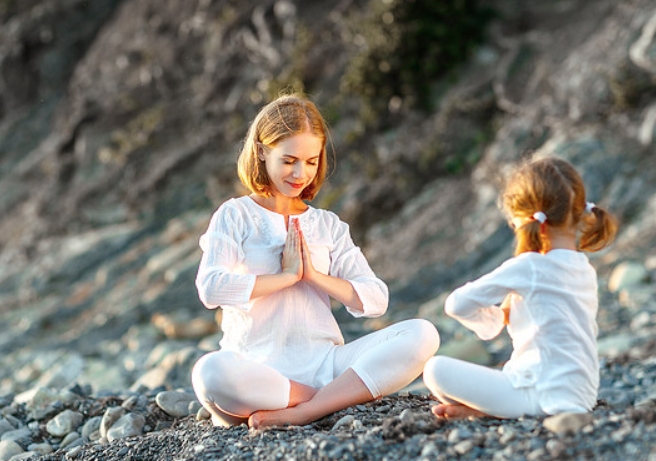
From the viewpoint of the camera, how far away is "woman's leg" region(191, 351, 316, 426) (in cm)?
397

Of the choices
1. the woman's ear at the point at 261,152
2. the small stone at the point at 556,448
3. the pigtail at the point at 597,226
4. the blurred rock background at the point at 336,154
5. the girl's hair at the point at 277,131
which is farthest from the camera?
the blurred rock background at the point at 336,154

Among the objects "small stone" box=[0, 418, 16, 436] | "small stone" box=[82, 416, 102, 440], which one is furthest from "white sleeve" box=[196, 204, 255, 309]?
"small stone" box=[0, 418, 16, 436]

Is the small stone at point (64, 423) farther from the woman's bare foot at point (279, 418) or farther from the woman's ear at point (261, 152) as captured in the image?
the woman's ear at point (261, 152)

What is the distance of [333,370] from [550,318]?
126 centimetres

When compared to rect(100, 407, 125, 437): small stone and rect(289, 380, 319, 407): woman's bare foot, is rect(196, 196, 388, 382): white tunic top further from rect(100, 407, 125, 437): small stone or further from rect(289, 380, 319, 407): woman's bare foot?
rect(100, 407, 125, 437): small stone

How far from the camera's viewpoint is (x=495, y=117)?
11.2m

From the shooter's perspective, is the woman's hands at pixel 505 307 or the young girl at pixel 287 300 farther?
the young girl at pixel 287 300

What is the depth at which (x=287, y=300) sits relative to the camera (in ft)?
14.0

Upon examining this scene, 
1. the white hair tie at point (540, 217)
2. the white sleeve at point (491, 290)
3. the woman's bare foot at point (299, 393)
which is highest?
the white hair tie at point (540, 217)

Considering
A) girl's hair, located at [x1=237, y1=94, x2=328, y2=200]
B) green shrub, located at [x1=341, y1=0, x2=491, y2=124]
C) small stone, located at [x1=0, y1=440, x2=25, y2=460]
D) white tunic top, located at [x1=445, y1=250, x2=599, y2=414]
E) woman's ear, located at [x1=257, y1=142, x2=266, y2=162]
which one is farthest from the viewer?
green shrub, located at [x1=341, y1=0, x2=491, y2=124]

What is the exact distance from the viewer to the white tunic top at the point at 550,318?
3441 millimetres

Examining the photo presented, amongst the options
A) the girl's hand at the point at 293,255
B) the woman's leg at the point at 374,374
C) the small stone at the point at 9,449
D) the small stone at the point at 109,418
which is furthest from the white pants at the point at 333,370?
the small stone at the point at 9,449

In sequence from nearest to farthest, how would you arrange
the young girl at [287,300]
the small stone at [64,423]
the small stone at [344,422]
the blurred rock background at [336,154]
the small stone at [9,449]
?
the small stone at [344,422] < the young girl at [287,300] < the small stone at [9,449] < the small stone at [64,423] < the blurred rock background at [336,154]

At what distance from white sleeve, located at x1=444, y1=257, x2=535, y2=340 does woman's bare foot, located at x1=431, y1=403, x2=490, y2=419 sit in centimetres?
37
